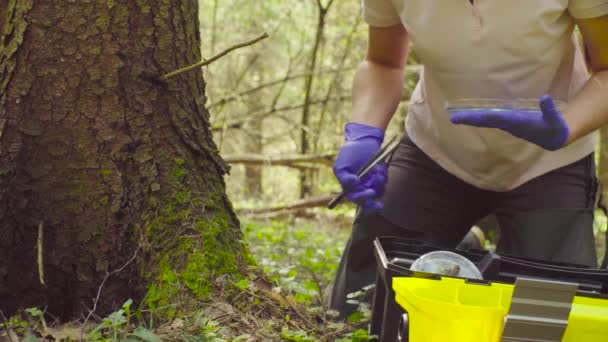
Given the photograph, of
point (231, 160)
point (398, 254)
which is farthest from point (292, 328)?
point (231, 160)

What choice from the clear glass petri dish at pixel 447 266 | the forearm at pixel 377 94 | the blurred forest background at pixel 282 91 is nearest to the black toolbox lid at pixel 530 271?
the clear glass petri dish at pixel 447 266

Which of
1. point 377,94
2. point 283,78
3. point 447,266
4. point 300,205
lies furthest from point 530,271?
point 283,78

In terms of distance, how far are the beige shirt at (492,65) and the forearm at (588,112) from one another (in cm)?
16

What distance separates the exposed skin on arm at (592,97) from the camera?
1.87 metres

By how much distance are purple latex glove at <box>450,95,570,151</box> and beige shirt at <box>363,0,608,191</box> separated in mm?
212

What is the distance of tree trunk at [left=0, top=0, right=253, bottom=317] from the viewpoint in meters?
1.68

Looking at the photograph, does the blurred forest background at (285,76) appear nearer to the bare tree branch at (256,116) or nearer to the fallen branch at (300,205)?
the bare tree branch at (256,116)

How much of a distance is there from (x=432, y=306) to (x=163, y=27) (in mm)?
1166

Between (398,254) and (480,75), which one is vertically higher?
(480,75)

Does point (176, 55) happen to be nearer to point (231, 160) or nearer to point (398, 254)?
point (398, 254)

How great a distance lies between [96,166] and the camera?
1.73 meters

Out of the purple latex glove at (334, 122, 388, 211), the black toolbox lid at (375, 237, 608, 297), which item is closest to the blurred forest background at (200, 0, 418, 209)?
the purple latex glove at (334, 122, 388, 211)

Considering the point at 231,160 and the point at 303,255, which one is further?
the point at 231,160

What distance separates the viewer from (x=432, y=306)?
1220 mm
